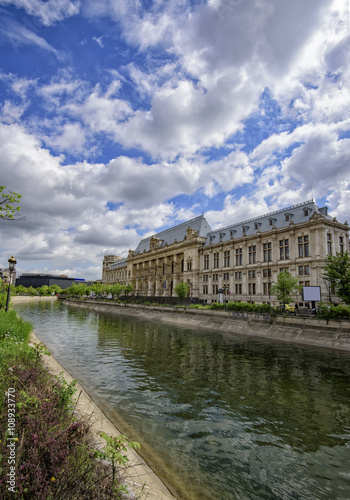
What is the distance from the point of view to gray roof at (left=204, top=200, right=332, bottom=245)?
53219 millimetres

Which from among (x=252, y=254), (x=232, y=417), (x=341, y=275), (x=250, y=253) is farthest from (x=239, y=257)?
(x=232, y=417)

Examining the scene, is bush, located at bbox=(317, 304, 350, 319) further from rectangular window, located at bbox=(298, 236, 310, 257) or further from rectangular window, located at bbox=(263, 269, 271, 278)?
rectangular window, located at bbox=(263, 269, 271, 278)

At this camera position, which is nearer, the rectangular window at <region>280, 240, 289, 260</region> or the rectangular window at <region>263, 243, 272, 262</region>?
the rectangular window at <region>280, 240, 289, 260</region>

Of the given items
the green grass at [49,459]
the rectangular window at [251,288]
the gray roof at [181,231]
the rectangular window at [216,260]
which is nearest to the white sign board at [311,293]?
the rectangular window at [251,288]

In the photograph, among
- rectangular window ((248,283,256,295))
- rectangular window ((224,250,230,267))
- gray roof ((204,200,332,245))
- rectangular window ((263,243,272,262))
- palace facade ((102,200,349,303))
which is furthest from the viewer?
rectangular window ((224,250,230,267))

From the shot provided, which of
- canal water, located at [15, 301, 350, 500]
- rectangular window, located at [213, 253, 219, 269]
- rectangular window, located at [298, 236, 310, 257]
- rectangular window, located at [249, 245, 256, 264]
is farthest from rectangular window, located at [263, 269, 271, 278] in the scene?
canal water, located at [15, 301, 350, 500]

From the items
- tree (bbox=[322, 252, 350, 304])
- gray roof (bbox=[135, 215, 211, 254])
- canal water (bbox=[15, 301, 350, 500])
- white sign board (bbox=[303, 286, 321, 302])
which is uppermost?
gray roof (bbox=[135, 215, 211, 254])

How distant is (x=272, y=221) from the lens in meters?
60.7

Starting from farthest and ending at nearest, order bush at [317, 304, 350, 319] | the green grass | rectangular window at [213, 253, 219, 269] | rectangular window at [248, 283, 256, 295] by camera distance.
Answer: rectangular window at [213, 253, 219, 269]
rectangular window at [248, 283, 256, 295]
bush at [317, 304, 350, 319]
the green grass

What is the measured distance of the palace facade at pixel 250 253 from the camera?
49219 mm

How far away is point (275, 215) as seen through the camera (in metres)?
61.4

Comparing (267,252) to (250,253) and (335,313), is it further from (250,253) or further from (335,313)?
(335,313)

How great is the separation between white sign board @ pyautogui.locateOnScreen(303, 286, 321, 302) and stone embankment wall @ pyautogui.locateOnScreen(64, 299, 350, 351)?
17.5 ft

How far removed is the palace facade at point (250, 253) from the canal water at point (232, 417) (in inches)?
1236
